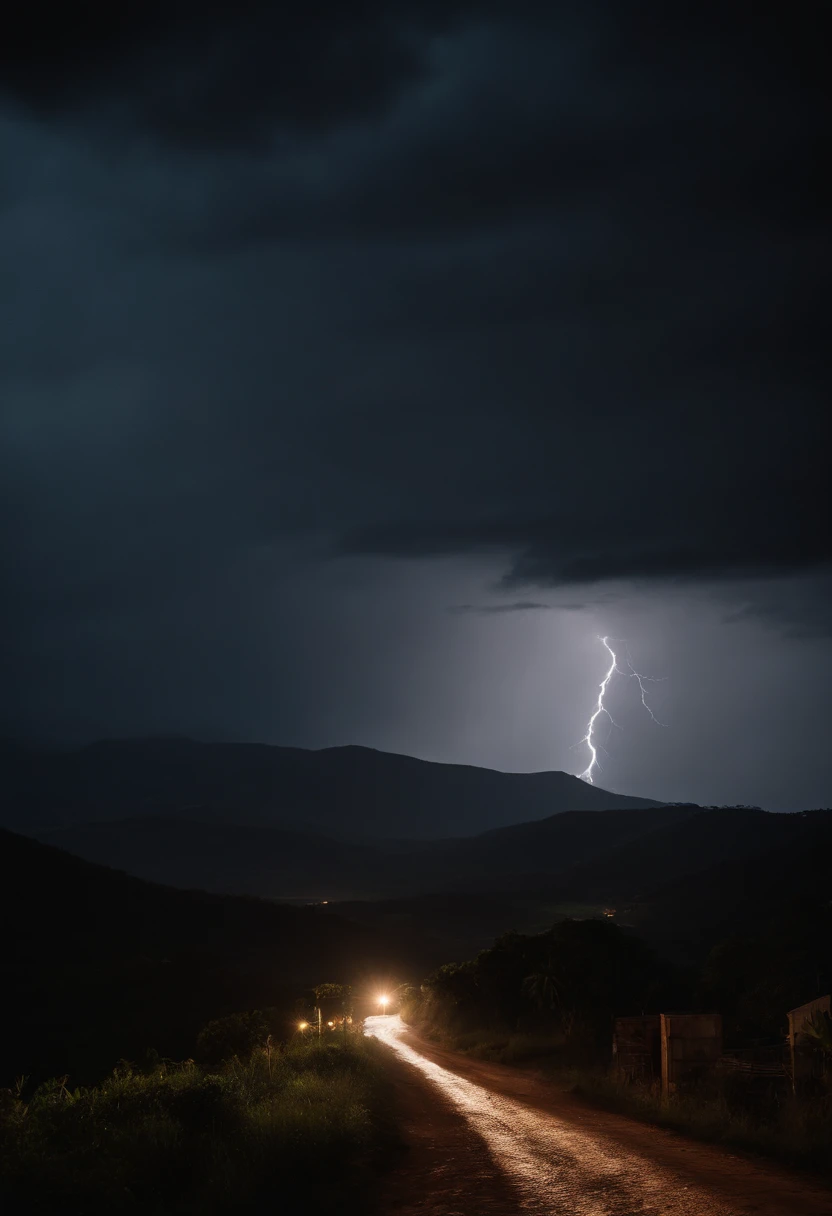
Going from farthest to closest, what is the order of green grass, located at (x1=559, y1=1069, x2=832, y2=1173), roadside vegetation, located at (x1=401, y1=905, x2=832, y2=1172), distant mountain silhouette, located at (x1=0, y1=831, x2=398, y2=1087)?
distant mountain silhouette, located at (x1=0, y1=831, x2=398, y2=1087) → roadside vegetation, located at (x1=401, y1=905, x2=832, y2=1172) → green grass, located at (x1=559, y1=1069, x2=832, y2=1173)

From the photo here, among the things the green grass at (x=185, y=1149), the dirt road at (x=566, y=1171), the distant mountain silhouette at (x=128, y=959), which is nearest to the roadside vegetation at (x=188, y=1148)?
the green grass at (x=185, y=1149)

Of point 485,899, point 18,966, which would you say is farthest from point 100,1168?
point 485,899

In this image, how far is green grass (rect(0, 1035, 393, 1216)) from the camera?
36.1 feet

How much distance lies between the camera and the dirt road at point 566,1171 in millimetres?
10836

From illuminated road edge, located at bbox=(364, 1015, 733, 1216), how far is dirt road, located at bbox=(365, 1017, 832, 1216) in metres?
0.01

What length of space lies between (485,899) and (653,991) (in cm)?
12553

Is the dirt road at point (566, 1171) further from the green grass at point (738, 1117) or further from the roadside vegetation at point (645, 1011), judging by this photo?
the roadside vegetation at point (645, 1011)

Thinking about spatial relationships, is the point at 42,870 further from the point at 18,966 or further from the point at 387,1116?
the point at 387,1116

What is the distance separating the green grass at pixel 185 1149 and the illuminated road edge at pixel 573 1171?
6.52ft

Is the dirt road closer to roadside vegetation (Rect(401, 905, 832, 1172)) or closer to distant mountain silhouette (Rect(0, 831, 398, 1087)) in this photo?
roadside vegetation (Rect(401, 905, 832, 1172))

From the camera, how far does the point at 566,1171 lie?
12.7m

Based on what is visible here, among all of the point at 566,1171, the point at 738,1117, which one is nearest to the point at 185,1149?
the point at 566,1171

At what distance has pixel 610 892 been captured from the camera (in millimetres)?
178625

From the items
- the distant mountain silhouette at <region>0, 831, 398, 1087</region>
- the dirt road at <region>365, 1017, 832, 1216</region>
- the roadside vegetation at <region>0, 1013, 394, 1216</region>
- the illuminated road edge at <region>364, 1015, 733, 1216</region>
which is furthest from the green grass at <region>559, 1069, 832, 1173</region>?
the distant mountain silhouette at <region>0, 831, 398, 1087</region>
